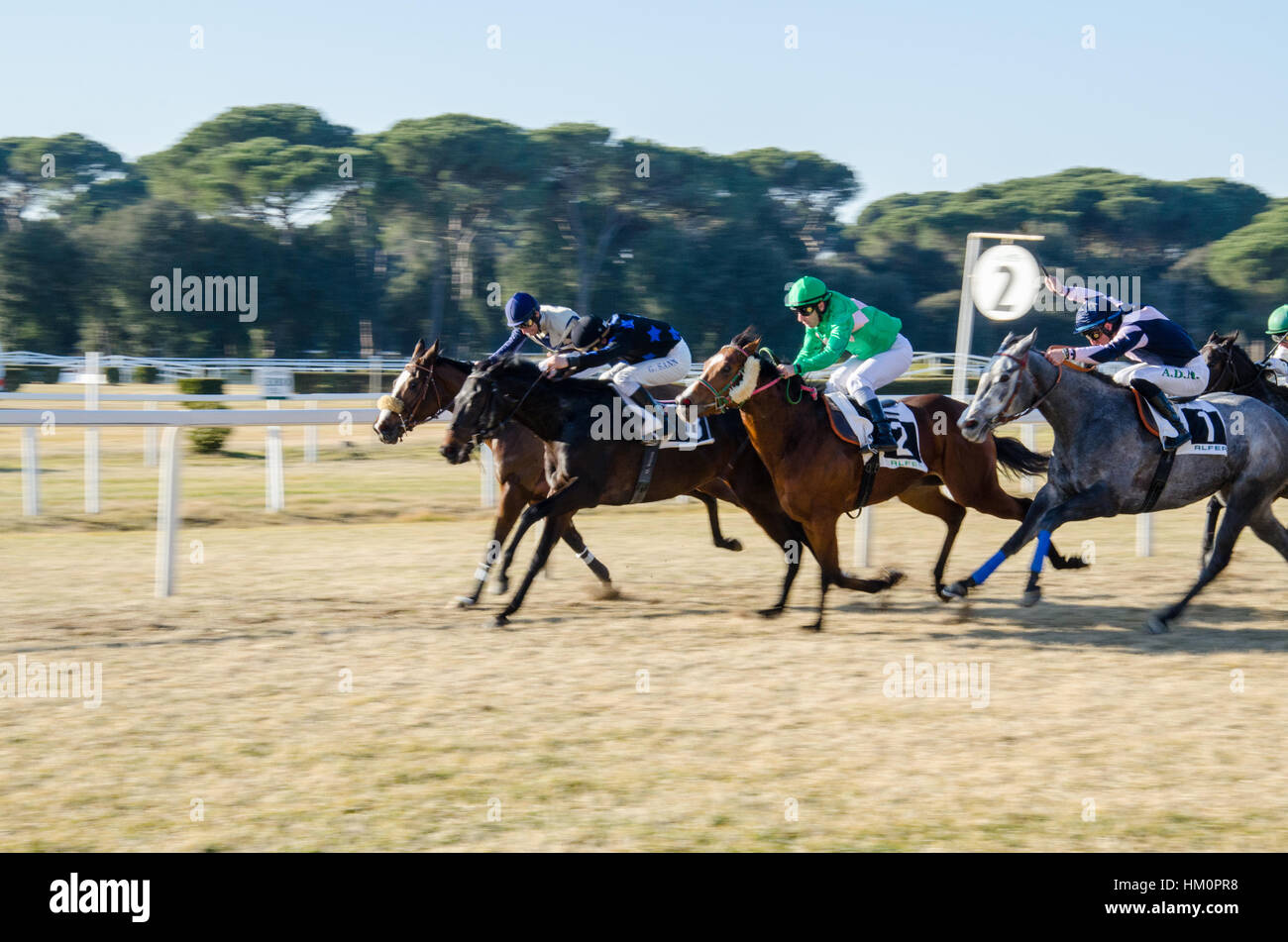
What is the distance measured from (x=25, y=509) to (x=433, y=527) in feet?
11.2

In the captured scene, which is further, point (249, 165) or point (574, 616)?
point (249, 165)

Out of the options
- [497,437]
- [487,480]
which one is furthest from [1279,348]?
[487,480]

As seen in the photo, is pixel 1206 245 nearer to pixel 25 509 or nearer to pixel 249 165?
pixel 249 165

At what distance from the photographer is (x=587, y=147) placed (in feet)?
170

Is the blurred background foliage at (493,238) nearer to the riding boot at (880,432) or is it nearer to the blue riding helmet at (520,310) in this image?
the blue riding helmet at (520,310)

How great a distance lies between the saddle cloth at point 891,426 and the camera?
22.7ft

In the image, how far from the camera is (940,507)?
7812 millimetres

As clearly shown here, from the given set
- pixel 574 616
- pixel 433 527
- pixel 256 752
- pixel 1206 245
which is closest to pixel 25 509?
pixel 433 527

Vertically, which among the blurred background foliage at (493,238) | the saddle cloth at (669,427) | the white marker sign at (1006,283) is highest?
the blurred background foliage at (493,238)

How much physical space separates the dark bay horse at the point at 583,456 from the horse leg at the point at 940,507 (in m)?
0.88

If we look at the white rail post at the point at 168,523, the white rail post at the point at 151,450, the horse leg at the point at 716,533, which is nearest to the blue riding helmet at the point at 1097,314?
the horse leg at the point at 716,533

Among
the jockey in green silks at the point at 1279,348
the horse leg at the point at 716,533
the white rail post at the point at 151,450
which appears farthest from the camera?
the white rail post at the point at 151,450

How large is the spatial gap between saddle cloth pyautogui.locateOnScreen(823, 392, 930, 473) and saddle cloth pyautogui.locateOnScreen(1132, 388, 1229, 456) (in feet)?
3.98

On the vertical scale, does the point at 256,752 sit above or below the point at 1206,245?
below
